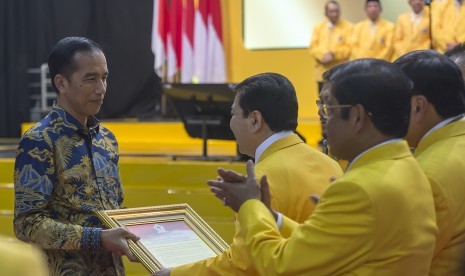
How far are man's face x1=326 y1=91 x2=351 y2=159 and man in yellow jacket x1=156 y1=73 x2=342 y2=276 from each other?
1.22ft

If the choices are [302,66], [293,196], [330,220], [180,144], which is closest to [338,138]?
[330,220]

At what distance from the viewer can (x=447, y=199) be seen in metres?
2.22

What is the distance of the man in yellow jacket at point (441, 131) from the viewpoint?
7.37 feet

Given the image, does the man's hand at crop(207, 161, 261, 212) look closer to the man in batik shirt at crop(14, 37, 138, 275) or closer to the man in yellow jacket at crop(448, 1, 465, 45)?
the man in batik shirt at crop(14, 37, 138, 275)

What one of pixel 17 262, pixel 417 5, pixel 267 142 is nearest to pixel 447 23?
pixel 417 5

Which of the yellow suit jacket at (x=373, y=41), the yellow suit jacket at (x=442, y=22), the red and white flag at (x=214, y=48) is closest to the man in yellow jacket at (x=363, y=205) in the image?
the yellow suit jacket at (x=442, y=22)

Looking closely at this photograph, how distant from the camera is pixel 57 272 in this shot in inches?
108

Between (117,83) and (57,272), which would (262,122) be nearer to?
(57,272)

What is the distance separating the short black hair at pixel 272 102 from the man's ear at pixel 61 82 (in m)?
0.65

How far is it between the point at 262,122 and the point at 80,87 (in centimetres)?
66

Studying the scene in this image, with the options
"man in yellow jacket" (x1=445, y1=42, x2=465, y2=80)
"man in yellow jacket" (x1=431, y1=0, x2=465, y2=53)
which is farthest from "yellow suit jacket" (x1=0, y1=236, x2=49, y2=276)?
"man in yellow jacket" (x1=431, y1=0, x2=465, y2=53)

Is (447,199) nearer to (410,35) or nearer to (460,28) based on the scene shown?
(460,28)

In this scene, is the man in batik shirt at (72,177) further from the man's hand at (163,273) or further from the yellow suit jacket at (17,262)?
the yellow suit jacket at (17,262)

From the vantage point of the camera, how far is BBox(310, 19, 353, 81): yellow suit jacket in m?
10.0
